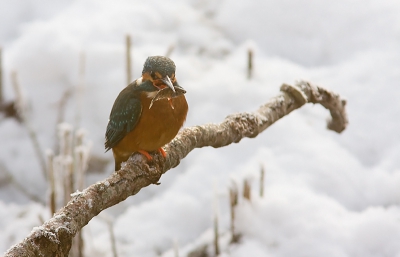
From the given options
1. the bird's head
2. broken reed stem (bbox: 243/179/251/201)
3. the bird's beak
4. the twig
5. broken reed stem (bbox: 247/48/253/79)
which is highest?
broken reed stem (bbox: 247/48/253/79)

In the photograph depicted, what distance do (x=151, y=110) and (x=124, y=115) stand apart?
15cm

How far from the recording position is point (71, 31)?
5125 millimetres

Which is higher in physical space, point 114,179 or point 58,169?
point 58,169

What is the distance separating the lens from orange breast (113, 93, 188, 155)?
2.29m

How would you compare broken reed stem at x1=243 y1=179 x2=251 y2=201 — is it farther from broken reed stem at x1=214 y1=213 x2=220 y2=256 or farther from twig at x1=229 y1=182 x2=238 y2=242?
broken reed stem at x1=214 y1=213 x2=220 y2=256

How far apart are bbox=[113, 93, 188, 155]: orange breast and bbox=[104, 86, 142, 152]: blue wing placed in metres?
0.03

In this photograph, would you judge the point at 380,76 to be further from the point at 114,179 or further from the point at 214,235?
the point at 114,179

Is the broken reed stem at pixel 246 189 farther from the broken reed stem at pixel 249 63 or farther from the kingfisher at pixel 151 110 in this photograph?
the broken reed stem at pixel 249 63

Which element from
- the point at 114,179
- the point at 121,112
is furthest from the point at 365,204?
the point at 114,179

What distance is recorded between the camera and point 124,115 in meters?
2.44

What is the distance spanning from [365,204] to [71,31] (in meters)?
2.95

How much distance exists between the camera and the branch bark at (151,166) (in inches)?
64.6

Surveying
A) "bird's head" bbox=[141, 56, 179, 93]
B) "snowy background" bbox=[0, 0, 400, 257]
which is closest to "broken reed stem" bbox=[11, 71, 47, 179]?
"snowy background" bbox=[0, 0, 400, 257]

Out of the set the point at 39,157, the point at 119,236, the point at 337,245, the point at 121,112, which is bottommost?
the point at 337,245
